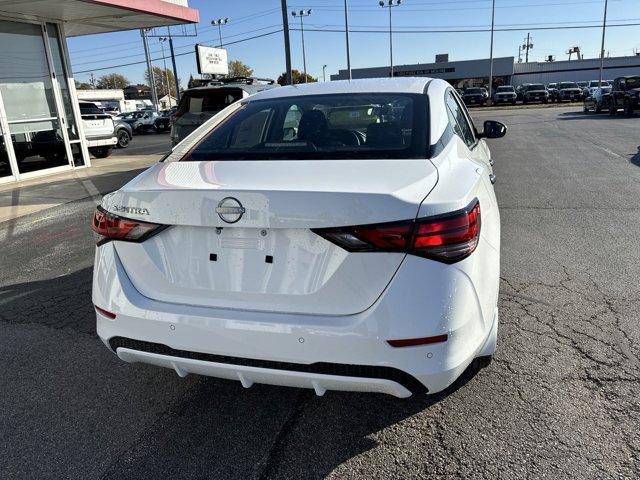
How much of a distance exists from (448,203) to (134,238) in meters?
1.41

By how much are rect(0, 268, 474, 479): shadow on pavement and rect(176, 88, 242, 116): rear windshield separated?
769cm

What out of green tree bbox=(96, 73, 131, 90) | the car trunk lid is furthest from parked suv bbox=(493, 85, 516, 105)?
green tree bbox=(96, 73, 131, 90)

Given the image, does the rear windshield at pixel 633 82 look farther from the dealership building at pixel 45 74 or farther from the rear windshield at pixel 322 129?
the rear windshield at pixel 322 129

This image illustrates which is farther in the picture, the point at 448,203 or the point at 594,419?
the point at 594,419

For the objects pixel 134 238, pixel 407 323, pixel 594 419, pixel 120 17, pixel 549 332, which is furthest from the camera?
pixel 120 17

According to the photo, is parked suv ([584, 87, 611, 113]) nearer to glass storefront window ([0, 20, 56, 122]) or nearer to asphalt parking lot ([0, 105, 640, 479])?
glass storefront window ([0, 20, 56, 122])

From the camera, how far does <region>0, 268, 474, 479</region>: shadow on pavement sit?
2.42 m

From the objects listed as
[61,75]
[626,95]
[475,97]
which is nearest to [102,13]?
[61,75]

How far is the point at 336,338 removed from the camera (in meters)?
2.13

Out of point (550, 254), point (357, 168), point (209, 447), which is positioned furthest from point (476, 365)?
point (550, 254)

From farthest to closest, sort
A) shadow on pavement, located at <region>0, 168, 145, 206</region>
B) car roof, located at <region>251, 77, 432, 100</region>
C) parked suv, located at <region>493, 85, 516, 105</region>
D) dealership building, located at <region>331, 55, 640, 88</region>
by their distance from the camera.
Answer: dealership building, located at <region>331, 55, 640, 88</region>
parked suv, located at <region>493, 85, 516, 105</region>
shadow on pavement, located at <region>0, 168, 145, 206</region>
car roof, located at <region>251, 77, 432, 100</region>

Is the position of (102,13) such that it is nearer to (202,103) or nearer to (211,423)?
(202,103)

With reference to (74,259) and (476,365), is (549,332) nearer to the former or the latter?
(476,365)

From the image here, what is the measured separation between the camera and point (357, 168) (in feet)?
8.00
